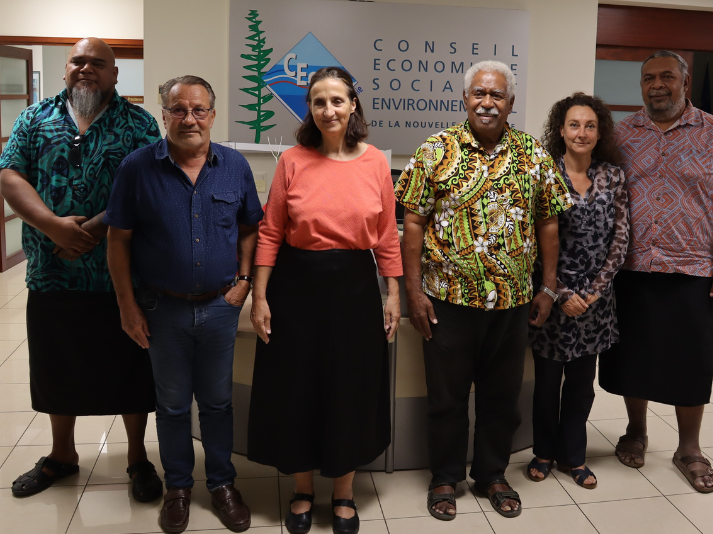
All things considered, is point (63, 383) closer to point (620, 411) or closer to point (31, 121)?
point (31, 121)

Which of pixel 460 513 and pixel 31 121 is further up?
pixel 31 121

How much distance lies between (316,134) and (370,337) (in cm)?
Result: 67

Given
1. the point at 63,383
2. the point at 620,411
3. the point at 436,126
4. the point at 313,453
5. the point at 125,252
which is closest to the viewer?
the point at 125,252

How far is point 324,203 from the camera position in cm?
206

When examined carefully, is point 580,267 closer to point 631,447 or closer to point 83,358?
point 631,447

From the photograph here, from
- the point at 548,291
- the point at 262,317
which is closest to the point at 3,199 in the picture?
the point at 262,317

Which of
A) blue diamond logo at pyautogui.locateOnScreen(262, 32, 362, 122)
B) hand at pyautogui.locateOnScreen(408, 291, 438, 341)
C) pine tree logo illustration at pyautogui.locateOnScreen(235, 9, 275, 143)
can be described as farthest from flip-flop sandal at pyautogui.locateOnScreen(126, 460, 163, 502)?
blue diamond logo at pyautogui.locateOnScreen(262, 32, 362, 122)

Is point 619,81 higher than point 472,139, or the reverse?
point 619,81

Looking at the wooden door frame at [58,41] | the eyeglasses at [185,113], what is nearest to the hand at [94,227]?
the eyeglasses at [185,113]

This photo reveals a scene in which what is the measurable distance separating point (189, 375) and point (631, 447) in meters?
1.86

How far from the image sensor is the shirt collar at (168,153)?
82.0 inches

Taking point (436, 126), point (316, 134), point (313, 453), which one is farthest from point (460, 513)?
point (436, 126)

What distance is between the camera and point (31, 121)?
2.29 meters

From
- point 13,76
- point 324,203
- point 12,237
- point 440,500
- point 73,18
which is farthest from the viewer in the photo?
point 12,237
